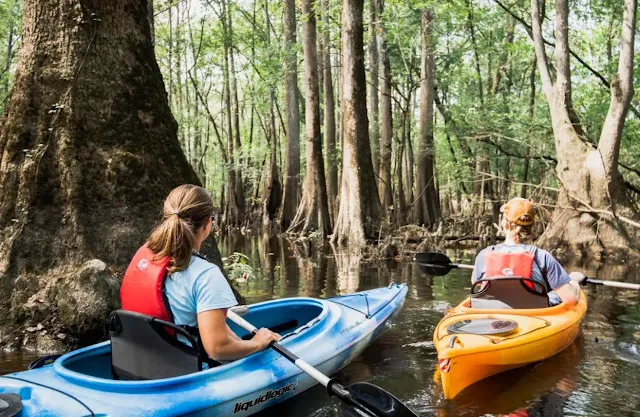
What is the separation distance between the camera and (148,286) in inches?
109

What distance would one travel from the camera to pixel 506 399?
3.61 m

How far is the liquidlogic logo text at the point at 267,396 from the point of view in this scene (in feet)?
9.89

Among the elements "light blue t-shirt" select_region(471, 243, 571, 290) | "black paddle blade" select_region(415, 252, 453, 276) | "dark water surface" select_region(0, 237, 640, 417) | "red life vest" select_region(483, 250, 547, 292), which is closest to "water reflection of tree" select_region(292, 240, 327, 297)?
"dark water surface" select_region(0, 237, 640, 417)

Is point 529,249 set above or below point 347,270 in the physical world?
above

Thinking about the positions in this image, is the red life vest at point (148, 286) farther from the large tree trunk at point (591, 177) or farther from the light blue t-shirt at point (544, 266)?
the large tree trunk at point (591, 177)

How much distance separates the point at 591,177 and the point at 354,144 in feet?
14.2

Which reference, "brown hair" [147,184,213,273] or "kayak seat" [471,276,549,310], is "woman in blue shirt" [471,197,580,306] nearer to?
"kayak seat" [471,276,549,310]

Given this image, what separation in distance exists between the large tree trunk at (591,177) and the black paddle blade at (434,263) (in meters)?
4.39

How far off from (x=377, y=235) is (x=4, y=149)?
25.2ft

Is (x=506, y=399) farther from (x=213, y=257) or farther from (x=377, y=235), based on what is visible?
(x=377, y=235)

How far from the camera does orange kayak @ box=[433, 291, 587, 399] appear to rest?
11.6ft

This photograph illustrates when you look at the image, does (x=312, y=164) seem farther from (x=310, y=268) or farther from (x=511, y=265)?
(x=511, y=265)

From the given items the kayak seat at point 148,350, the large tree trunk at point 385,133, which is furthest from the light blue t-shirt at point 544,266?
the large tree trunk at point 385,133

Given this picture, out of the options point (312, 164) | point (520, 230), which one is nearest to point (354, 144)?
point (312, 164)
